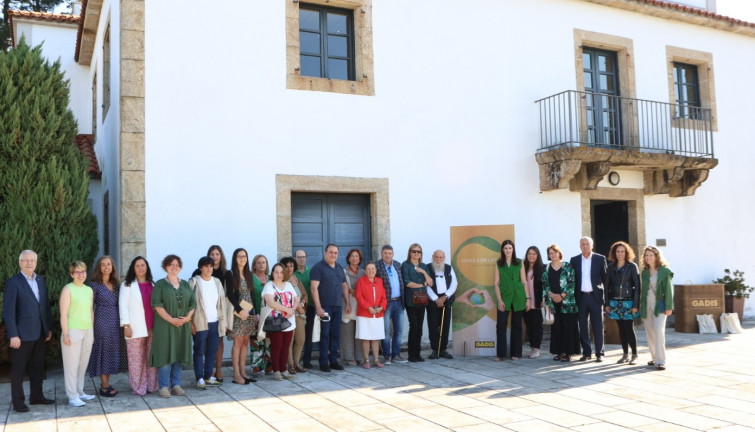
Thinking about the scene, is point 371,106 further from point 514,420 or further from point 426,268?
point 514,420

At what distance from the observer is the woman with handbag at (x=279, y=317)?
716 cm

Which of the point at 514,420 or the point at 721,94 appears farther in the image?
the point at 721,94

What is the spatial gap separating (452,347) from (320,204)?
264 cm

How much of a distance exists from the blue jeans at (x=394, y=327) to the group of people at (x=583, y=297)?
1.24 meters

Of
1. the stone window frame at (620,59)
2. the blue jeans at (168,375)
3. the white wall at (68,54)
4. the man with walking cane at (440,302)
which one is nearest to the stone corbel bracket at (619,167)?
the stone window frame at (620,59)

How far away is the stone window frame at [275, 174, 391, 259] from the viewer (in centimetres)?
878

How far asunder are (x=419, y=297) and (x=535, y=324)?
1554mm

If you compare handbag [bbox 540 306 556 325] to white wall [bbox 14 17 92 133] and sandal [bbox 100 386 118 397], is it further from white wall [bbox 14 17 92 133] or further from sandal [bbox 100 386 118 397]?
white wall [bbox 14 17 92 133]

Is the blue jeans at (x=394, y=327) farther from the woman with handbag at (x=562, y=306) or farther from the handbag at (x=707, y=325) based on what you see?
the handbag at (x=707, y=325)

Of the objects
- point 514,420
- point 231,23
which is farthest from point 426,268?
point 231,23

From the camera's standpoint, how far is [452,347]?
31.2ft

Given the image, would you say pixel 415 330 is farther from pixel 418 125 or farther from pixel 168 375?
pixel 168 375

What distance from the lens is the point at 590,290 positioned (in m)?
8.27

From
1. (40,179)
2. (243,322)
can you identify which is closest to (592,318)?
(243,322)
